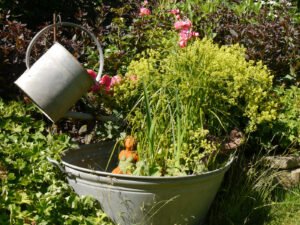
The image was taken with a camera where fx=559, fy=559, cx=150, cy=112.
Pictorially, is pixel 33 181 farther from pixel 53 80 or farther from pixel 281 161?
pixel 281 161

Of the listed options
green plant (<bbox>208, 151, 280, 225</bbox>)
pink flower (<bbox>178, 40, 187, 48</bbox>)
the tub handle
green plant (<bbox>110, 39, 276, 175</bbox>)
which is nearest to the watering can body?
the tub handle

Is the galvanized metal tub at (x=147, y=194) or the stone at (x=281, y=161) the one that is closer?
the galvanized metal tub at (x=147, y=194)

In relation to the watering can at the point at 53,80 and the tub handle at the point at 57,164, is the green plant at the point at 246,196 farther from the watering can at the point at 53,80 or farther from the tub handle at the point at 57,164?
the watering can at the point at 53,80

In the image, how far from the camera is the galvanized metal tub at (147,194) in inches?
106

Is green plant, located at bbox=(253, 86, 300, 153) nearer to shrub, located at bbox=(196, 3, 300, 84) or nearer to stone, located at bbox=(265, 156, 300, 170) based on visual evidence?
stone, located at bbox=(265, 156, 300, 170)

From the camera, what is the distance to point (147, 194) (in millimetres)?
2709

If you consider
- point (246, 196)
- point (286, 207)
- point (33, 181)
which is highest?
point (33, 181)

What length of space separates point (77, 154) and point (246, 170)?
42.3 inches

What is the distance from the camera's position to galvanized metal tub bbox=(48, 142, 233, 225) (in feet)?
8.81

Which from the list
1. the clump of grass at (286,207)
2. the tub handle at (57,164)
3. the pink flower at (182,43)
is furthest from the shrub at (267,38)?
the tub handle at (57,164)

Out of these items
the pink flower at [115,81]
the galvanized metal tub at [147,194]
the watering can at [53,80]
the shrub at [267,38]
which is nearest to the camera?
the galvanized metal tub at [147,194]

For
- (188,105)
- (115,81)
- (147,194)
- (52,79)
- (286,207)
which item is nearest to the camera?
(147,194)

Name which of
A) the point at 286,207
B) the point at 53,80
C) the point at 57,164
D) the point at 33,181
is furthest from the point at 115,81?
the point at 286,207

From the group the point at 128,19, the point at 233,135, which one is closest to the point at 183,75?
the point at 233,135
